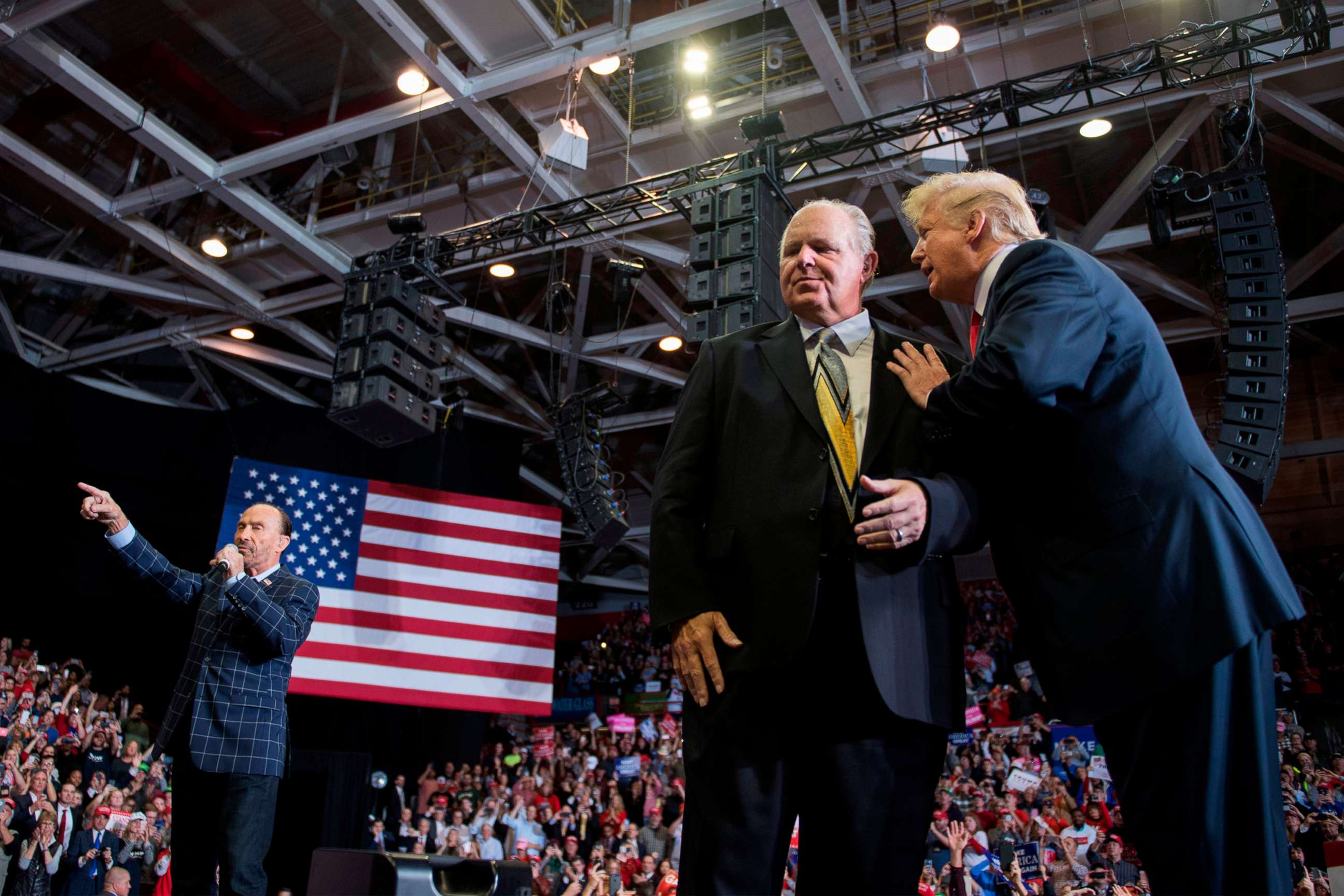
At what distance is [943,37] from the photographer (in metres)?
7.44

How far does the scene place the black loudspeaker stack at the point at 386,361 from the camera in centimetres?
870

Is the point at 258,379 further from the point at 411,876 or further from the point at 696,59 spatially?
the point at 411,876

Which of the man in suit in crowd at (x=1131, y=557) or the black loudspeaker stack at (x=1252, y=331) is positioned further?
the black loudspeaker stack at (x=1252, y=331)

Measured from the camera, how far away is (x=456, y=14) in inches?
311

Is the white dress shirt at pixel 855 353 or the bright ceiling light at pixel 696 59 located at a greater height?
the bright ceiling light at pixel 696 59

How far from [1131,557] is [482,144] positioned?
365 inches

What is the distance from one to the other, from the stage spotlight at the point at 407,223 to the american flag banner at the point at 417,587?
9.41ft

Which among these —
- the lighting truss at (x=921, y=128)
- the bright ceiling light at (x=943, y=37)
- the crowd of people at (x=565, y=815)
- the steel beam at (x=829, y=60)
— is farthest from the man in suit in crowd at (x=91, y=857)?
the bright ceiling light at (x=943, y=37)

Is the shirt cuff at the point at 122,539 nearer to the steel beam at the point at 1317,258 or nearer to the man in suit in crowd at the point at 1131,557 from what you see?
the man in suit in crowd at the point at 1131,557

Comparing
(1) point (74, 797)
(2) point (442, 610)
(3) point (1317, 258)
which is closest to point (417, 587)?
(2) point (442, 610)

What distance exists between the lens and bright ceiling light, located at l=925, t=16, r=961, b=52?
7367 millimetres

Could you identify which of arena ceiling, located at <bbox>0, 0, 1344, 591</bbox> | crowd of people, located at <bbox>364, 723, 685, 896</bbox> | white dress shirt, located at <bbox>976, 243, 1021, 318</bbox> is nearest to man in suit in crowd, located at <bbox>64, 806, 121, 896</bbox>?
crowd of people, located at <bbox>364, 723, 685, 896</bbox>

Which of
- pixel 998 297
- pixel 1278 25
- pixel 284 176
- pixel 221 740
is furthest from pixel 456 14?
pixel 998 297

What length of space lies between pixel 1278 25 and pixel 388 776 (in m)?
12.5
